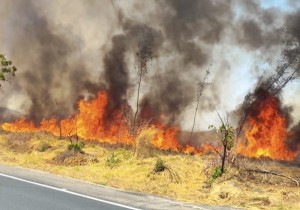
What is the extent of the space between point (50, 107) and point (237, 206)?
137 ft

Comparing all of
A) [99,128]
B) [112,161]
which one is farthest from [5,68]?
[112,161]

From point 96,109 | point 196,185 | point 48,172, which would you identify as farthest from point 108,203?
point 96,109

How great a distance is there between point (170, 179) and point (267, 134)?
48.0 feet

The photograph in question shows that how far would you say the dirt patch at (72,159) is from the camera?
18.9 meters

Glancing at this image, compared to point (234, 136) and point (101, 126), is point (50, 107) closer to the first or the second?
point (101, 126)

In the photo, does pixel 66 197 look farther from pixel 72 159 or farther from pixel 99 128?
pixel 99 128

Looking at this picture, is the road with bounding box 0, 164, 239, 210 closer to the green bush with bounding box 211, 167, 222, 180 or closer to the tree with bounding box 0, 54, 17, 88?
the green bush with bounding box 211, 167, 222, 180

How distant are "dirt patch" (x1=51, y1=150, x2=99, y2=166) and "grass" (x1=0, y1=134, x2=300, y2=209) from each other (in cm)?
5

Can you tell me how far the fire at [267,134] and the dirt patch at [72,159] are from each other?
11.0 meters

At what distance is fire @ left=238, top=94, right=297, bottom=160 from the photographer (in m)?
27.6

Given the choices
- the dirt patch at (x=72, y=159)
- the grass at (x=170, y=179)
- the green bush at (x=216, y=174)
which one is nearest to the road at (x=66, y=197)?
the grass at (x=170, y=179)

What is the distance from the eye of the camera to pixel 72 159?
62.7 ft

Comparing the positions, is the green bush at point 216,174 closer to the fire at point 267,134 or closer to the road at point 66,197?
the road at point 66,197

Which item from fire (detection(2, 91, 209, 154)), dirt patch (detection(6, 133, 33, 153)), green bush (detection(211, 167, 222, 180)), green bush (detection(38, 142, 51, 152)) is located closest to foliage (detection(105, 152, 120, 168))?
green bush (detection(211, 167, 222, 180))
